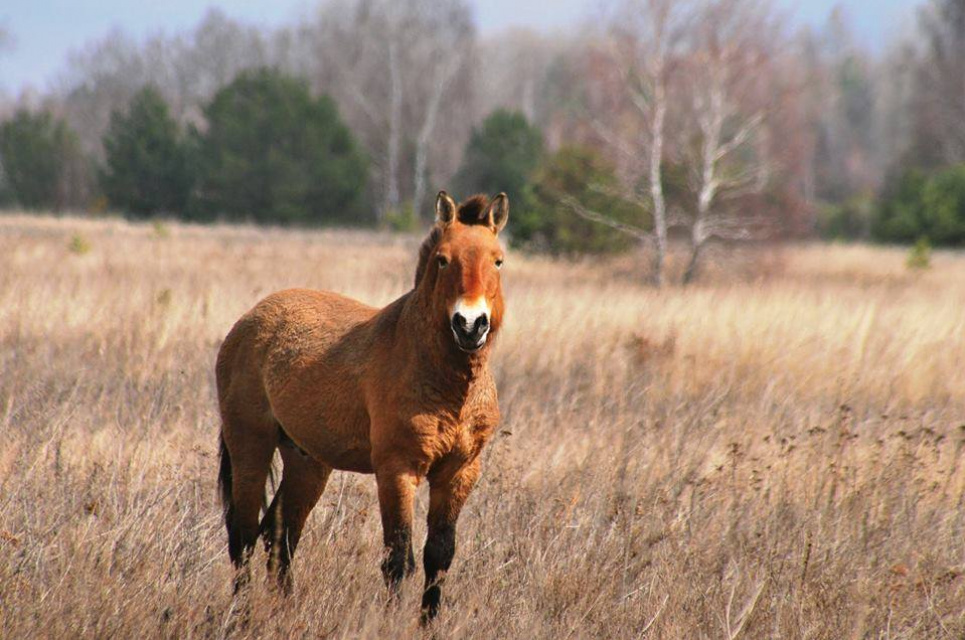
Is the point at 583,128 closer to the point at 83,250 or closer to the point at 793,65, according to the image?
the point at 793,65

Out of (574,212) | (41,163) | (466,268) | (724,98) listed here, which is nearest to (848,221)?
(574,212)

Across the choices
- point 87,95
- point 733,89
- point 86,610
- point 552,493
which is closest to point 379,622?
point 86,610

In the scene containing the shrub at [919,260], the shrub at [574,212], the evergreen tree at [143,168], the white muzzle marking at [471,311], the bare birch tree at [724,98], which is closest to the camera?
the white muzzle marking at [471,311]

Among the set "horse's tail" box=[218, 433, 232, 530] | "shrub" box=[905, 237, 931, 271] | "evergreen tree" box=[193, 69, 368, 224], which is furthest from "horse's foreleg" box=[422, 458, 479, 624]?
"evergreen tree" box=[193, 69, 368, 224]

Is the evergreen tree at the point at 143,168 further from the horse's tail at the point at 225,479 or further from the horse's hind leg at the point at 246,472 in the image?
the horse's hind leg at the point at 246,472

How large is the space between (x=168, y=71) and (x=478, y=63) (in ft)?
85.5

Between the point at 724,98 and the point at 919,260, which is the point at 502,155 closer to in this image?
the point at 919,260

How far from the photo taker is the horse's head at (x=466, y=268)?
8.77 feet

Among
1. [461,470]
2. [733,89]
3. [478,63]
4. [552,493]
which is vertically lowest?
[552,493]

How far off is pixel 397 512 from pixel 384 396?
0.37 m

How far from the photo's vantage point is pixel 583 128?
1656cm

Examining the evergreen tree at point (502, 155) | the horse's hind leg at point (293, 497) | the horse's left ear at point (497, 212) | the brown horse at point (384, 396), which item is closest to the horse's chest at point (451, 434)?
the brown horse at point (384, 396)

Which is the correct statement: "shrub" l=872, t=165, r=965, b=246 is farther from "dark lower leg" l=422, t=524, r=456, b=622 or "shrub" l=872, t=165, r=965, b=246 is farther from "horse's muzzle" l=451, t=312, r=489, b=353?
"horse's muzzle" l=451, t=312, r=489, b=353

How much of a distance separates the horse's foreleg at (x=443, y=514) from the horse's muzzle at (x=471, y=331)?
0.49m
